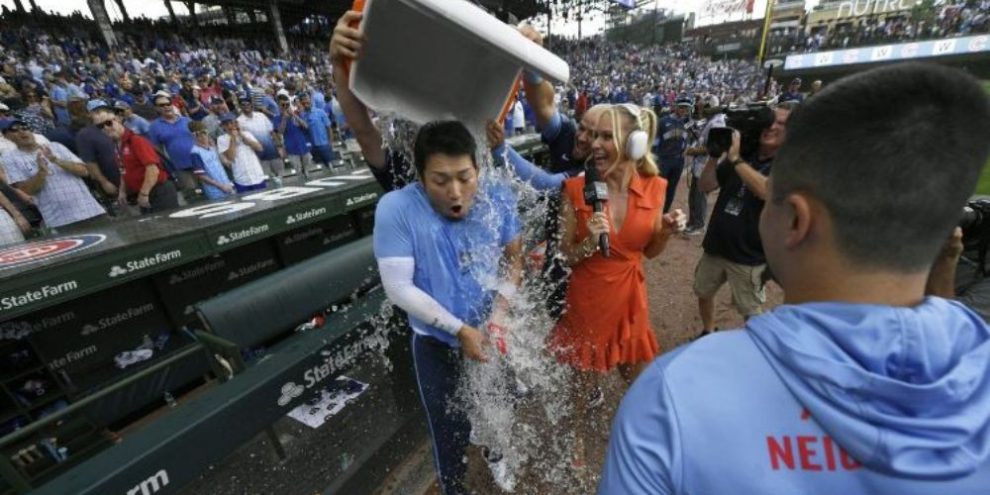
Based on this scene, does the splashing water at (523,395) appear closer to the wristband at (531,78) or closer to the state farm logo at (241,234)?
the wristband at (531,78)

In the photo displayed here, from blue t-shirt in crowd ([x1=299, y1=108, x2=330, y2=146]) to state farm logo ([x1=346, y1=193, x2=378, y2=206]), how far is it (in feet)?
14.5

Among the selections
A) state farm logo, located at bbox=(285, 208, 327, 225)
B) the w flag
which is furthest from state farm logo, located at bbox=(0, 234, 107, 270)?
the w flag

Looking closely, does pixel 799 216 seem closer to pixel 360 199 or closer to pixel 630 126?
pixel 630 126

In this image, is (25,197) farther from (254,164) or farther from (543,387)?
(543,387)

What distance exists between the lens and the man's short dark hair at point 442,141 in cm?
187

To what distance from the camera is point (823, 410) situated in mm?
677

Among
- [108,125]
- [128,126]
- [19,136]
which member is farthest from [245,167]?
[128,126]

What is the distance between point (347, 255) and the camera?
11.8ft

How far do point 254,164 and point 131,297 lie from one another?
2.86m

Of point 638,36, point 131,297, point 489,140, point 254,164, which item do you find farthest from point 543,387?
point 638,36

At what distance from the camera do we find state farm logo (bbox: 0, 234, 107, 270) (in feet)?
10.1

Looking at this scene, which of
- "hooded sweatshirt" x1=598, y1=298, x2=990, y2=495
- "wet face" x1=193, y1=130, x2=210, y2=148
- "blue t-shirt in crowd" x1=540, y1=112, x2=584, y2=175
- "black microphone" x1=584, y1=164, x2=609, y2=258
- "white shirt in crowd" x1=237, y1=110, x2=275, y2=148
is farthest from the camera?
"white shirt in crowd" x1=237, y1=110, x2=275, y2=148

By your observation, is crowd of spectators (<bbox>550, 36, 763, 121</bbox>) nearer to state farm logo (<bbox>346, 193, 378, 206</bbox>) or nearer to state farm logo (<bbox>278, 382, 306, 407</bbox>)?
state farm logo (<bbox>346, 193, 378, 206</bbox>)

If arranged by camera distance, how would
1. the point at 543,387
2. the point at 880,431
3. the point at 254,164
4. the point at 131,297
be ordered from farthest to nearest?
the point at 254,164, the point at 131,297, the point at 543,387, the point at 880,431
